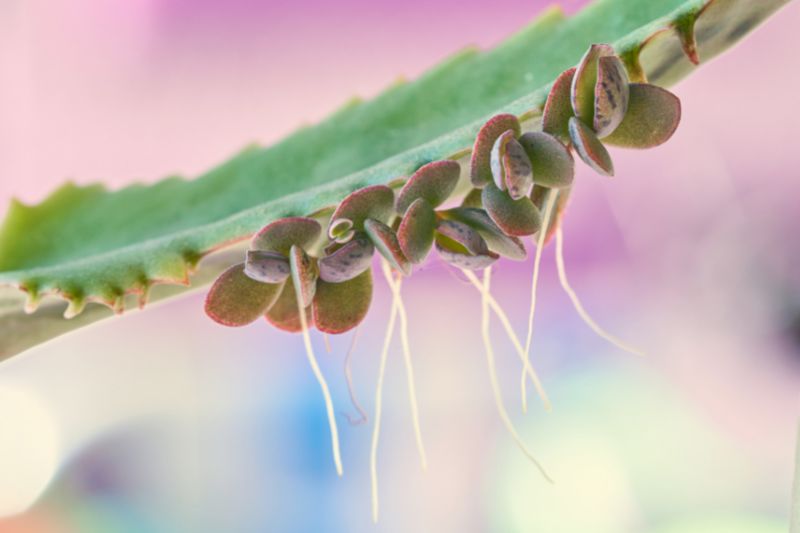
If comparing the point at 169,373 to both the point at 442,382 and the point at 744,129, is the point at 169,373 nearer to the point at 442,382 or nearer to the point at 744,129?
the point at 442,382

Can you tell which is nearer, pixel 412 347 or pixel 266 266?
pixel 266 266

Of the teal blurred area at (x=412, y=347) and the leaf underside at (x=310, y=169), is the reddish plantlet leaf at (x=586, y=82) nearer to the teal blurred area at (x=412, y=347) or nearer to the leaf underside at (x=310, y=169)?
the leaf underside at (x=310, y=169)

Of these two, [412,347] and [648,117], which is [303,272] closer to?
[648,117]

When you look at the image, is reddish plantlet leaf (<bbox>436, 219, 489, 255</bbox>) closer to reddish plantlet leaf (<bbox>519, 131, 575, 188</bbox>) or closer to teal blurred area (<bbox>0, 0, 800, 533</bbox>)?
reddish plantlet leaf (<bbox>519, 131, 575, 188</bbox>)

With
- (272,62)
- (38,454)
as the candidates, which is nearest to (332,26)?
(272,62)

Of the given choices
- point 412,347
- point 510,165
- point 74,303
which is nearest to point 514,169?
point 510,165

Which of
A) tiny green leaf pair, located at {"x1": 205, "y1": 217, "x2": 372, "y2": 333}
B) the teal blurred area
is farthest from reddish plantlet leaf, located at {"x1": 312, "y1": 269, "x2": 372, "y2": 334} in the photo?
the teal blurred area

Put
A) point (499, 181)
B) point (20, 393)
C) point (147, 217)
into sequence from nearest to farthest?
point (499, 181)
point (147, 217)
point (20, 393)
